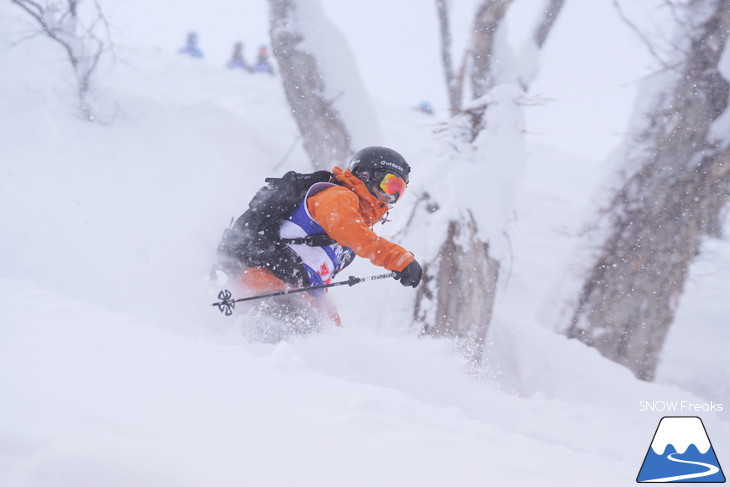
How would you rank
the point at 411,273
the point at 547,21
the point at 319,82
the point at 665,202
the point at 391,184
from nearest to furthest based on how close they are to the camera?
the point at 411,273
the point at 391,184
the point at 665,202
the point at 319,82
the point at 547,21

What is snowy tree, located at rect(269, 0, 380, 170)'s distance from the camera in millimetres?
6238

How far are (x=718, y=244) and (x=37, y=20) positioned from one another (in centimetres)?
1361

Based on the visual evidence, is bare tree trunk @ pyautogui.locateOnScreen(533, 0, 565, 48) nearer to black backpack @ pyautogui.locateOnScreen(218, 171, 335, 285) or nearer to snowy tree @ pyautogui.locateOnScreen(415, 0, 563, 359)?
snowy tree @ pyautogui.locateOnScreen(415, 0, 563, 359)

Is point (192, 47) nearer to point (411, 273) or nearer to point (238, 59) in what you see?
point (238, 59)

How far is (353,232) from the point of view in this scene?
3213 mm

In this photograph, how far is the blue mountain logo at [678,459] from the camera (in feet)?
5.72

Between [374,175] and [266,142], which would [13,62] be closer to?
[266,142]

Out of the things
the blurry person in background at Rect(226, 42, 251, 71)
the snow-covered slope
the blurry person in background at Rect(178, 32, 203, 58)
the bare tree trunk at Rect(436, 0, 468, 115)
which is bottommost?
the snow-covered slope

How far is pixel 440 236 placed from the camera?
5211 mm

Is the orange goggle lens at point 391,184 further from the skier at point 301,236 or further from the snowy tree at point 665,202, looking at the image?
the snowy tree at point 665,202

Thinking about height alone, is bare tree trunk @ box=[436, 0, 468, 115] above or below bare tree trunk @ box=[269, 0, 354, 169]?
above

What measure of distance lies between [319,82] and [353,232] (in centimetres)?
369

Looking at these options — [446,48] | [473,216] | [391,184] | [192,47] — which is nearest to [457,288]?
[473,216]

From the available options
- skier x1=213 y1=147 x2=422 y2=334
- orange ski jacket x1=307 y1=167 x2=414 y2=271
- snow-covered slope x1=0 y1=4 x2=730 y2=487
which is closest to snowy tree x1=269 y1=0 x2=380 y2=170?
snow-covered slope x1=0 y1=4 x2=730 y2=487
